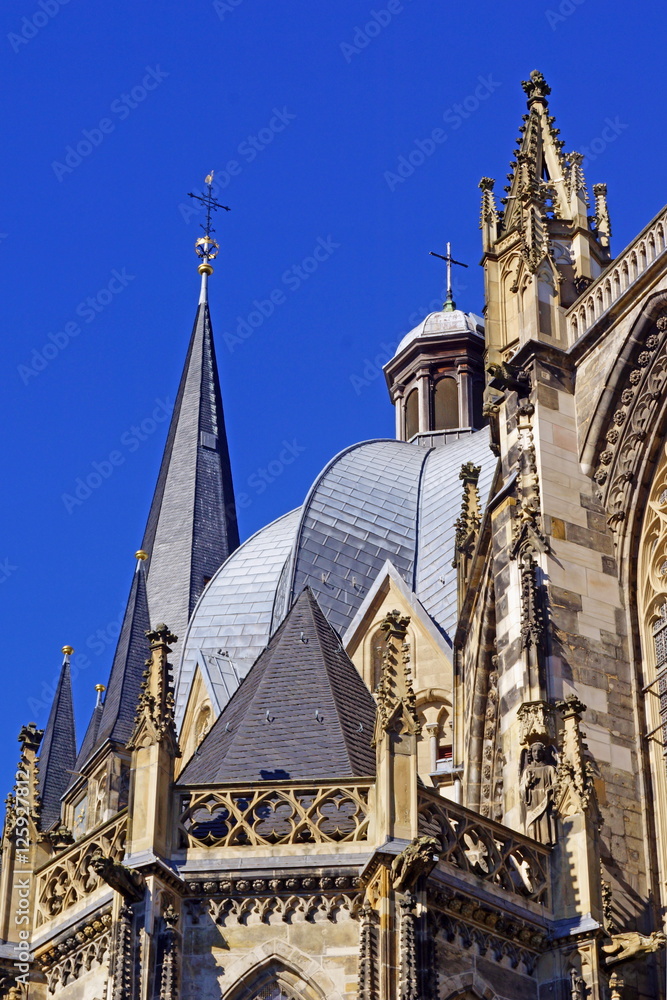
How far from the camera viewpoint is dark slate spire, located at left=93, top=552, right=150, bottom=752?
3545 cm

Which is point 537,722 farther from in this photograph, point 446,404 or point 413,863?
point 446,404

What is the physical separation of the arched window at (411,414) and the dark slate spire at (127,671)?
34.4 ft

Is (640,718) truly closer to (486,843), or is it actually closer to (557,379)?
(486,843)

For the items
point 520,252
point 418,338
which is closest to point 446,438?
point 418,338

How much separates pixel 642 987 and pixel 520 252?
9.13 m

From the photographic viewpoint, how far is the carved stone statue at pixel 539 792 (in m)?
19.2

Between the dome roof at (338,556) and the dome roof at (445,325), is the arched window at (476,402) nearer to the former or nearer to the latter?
the dome roof at (445,325)

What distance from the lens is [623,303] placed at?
2259cm

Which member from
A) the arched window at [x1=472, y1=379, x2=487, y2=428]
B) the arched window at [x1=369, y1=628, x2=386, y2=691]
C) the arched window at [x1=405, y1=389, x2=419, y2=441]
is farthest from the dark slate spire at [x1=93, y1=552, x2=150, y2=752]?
the arched window at [x1=472, y1=379, x2=487, y2=428]

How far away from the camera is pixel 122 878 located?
17.4 metres

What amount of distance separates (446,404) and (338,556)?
1160 cm

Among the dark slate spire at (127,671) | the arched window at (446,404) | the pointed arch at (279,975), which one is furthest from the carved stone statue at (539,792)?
the arched window at (446,404)

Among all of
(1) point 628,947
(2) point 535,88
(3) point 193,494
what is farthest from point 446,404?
(1) point 628,947

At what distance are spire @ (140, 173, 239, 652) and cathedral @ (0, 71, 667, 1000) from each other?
1810cm
